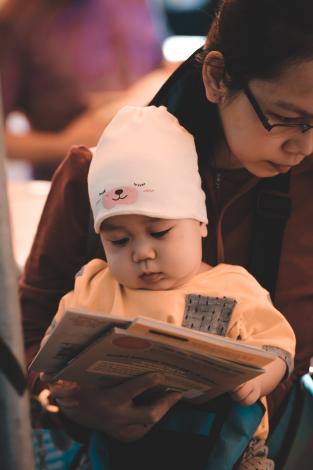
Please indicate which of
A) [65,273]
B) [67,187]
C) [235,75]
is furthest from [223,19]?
[65,273]

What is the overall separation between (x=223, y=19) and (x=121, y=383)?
782 millimetres

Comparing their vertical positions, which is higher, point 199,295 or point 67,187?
point 67,187

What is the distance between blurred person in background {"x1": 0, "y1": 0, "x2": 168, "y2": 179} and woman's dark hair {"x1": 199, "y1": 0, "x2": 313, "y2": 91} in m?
1.90

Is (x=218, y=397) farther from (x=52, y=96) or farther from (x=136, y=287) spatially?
(x=52, y=96)

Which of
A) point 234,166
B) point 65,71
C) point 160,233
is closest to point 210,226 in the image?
point 234,166

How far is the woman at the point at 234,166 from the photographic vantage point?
1.44 meters

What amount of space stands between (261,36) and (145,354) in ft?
2.21

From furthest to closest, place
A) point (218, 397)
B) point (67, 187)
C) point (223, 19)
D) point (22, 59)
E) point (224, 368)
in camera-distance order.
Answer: point (22, 59) → point (67, 187) → point (223, 19) → point (218, 397) → point (224, 368)

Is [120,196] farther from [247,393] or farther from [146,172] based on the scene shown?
[247,393]

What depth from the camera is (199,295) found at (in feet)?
4.67

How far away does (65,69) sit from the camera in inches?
138

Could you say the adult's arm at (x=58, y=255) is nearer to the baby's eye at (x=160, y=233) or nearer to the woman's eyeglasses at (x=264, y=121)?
the baby's eye at (x=160, y=233)

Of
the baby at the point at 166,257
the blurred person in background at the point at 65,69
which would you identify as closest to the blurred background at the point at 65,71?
the blurred person in background at the point at 65,69

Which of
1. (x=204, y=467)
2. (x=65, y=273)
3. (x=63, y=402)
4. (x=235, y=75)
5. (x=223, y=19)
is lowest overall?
(x=204, y=467)
